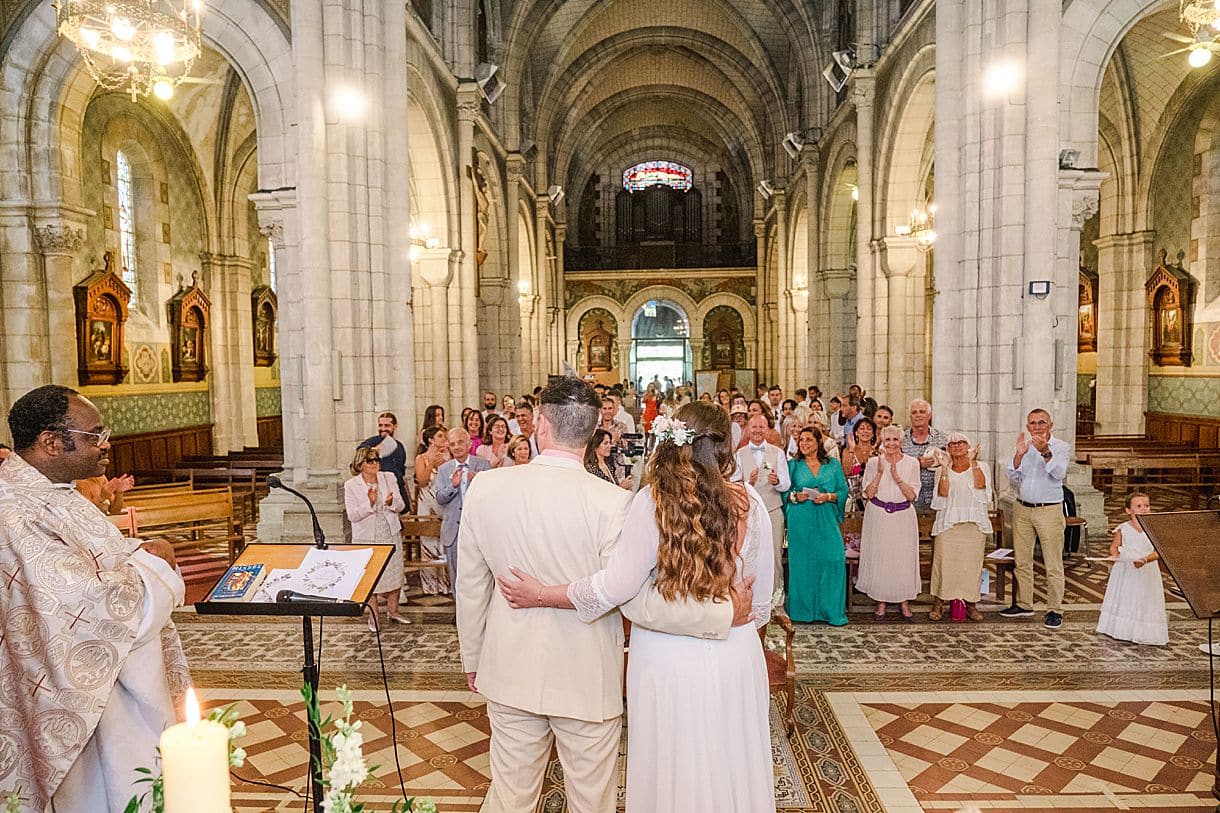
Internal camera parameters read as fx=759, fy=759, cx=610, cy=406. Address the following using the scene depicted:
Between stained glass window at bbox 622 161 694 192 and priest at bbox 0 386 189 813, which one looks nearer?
priest at bbox 0 386 189 813

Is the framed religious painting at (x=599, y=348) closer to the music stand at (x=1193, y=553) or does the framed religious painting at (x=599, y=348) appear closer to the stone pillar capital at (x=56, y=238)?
the stone pillar capital at (x=56, y=238)

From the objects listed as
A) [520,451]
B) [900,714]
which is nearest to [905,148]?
[520,451]

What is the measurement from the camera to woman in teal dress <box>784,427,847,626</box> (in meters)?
6.36

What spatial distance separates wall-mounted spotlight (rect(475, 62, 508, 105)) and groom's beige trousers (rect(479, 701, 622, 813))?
13.8m

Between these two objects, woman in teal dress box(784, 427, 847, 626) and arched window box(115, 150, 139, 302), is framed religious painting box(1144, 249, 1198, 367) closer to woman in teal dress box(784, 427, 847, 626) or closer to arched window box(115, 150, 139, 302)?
woman in teal dress box(784, 427, 847, 626)

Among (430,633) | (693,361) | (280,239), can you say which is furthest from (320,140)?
(693,361)

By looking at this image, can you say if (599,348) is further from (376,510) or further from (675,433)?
(675,433)

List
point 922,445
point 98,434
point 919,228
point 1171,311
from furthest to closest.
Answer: point 1171,311
point 919,228
point 922,445
point 98,434

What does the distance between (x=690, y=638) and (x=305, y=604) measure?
1.36 meters

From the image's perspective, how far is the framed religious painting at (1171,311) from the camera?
48.2 ft

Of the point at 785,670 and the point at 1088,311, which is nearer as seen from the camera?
the point at 785,670

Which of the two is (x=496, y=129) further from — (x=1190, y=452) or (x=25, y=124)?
(x=1190, y=452)

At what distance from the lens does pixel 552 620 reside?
272 centimetres

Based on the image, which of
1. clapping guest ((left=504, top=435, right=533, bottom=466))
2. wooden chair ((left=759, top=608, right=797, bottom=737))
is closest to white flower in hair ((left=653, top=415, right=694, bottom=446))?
wooden chair ((left=759, top=608, right=797, bottom=737))
